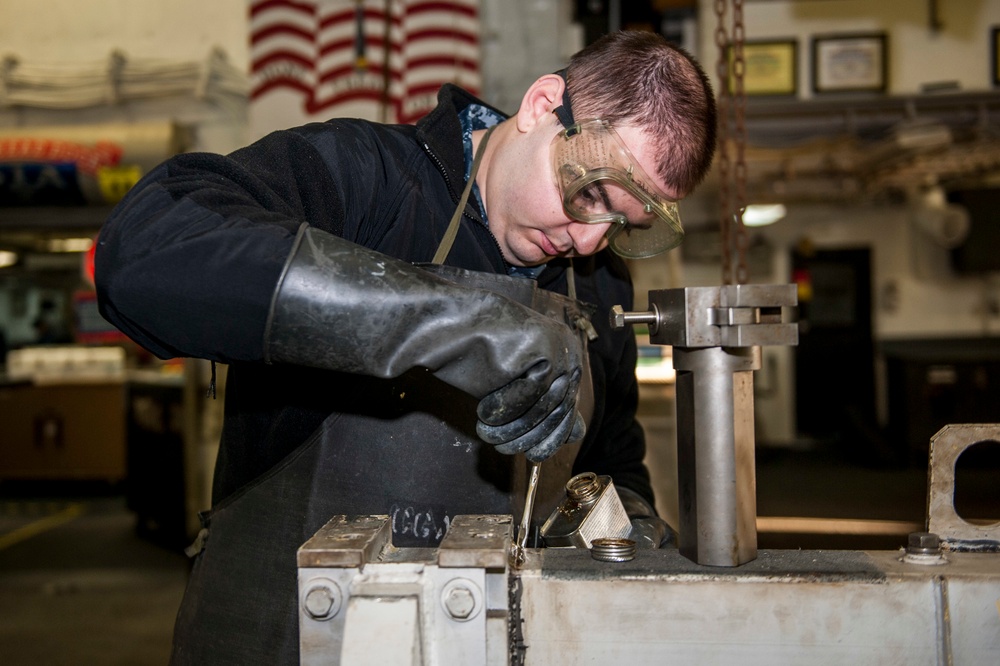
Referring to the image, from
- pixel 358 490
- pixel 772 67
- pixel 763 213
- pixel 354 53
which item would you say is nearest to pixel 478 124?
pixel 358 490

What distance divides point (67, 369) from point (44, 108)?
2.09 meters

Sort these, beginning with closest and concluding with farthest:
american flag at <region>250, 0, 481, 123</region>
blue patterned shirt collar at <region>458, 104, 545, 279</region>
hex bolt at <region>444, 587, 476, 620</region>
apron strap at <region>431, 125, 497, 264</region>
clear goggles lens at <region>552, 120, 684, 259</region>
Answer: hex bolt at <region>444, 587, 476, 620</region> < clear goggles lens at <region>552, 120, 684, 259</region> < apron strap at <region>431, 125, 497, 264</region> < blue patterned shirt collar at <region>458, 104, 545, 279</region> < american flag at <region>250, 0, 481, 123</region>

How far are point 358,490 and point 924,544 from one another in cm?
69

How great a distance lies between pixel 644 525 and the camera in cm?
138

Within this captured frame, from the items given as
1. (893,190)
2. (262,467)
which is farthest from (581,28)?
(262,467)

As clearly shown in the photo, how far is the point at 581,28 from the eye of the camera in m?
6.05

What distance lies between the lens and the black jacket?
0.86 m

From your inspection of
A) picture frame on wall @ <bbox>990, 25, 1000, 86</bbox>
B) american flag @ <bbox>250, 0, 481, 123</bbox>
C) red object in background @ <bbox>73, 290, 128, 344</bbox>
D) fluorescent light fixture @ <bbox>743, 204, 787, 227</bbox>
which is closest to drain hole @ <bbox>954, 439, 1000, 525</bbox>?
fluorescent light fixture @ <bbox>743, 204, 787, 227</bbox>

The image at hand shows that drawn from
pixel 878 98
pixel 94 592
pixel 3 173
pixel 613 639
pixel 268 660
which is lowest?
pixel 94 592

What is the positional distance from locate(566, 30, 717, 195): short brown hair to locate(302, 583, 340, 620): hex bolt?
773 mm

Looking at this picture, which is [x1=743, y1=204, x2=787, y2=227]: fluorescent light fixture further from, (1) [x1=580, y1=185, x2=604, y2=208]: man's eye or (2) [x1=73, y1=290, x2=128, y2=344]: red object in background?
(1) [x1=580, y1=185, x2=604, y2=208]: man's eye

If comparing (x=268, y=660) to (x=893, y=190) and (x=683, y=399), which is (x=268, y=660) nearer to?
(x=683, y=399)

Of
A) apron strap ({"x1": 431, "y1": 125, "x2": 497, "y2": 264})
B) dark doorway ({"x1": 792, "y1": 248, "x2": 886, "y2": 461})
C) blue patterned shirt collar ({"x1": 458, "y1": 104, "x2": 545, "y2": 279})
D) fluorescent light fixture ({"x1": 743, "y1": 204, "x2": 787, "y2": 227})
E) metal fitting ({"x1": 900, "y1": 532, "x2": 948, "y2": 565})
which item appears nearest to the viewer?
metal fitting ({"x1": 900, "y1": 532, "x2": 948, "y2": 565})

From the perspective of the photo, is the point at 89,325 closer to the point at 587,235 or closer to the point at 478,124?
the point at 478,124
